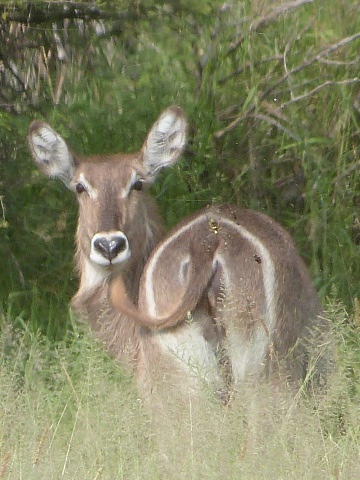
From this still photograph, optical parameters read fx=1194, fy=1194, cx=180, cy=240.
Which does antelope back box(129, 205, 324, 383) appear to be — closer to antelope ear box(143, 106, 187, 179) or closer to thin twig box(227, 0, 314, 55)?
antelope ear box(143, 106, 187, 179)

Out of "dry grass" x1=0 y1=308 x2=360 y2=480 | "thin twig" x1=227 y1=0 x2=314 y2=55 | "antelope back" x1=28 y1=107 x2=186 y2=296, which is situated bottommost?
"dry grass" x1=0 y1=308 x2=360 y2=480

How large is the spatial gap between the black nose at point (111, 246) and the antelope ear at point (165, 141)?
68cm

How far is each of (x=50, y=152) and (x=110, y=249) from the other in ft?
2.88

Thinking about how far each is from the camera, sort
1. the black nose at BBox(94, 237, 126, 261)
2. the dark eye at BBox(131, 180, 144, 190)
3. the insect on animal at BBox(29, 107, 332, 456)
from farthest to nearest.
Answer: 1. the dark eye at BBox(131, 180, 144, 190)
2. the black nose at BBox(94, 237, 126, 261)
3. the insect on animal at BBox(29, 107, 332, 456)

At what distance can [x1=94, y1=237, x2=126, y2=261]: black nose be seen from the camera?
16.8 feet

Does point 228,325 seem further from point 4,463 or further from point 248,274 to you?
point 4,463

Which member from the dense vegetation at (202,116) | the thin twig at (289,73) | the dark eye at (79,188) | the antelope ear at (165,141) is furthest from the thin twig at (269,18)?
the dark eye at (79,188)

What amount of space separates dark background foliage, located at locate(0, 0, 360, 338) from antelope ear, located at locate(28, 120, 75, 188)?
1.61 feet

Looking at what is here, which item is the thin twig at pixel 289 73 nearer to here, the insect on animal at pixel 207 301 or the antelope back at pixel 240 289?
the insect on animal at pixel 207 301

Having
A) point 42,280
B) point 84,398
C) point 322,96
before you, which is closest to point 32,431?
point 84,398

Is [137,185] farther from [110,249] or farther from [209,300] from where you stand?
[209,300]

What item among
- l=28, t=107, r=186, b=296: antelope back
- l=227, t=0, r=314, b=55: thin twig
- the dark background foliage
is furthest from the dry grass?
l=227, t=0, r=314, b=55: thin twig

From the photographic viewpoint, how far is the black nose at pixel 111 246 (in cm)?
511

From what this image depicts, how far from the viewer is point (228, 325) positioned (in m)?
4.57
